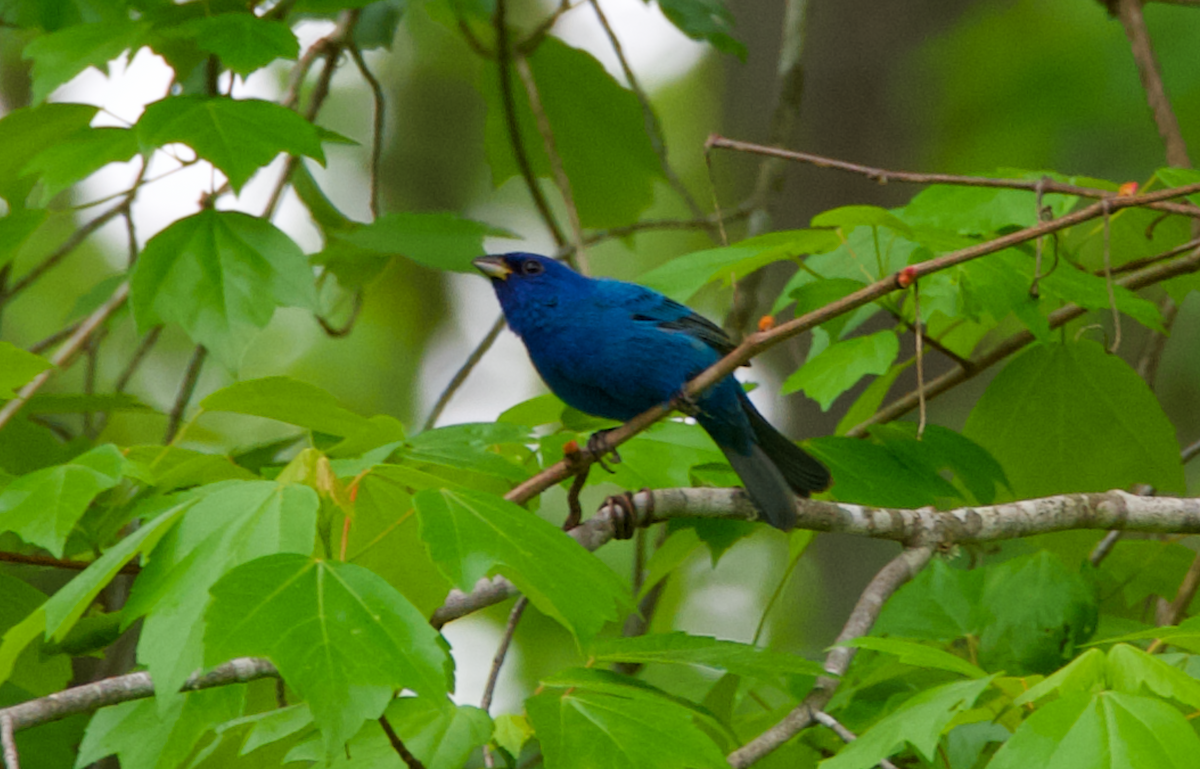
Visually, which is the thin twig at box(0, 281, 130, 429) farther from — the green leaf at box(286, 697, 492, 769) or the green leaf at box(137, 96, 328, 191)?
the green leaf at box(286, 697, 492, 769)

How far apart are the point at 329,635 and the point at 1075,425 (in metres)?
2.53

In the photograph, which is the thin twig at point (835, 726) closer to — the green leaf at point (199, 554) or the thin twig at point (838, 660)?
the thin twig at point (838, 660)

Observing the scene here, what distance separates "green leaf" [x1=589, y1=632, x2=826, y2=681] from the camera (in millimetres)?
2152

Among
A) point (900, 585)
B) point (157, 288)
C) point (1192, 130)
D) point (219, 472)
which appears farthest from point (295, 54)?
point (1192, 130)

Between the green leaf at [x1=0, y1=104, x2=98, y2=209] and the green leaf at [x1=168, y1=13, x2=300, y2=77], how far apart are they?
1.17 feet

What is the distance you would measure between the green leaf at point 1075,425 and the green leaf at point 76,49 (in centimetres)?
265

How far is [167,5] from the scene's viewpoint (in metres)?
3.28

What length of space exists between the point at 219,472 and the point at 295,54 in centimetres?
114

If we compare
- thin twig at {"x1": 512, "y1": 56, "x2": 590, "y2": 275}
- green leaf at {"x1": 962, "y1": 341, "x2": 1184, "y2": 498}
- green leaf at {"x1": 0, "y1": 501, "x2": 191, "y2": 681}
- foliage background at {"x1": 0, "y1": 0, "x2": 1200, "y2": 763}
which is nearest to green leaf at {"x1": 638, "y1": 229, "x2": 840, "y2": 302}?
green leaf at {"x1": 962, "y1": 341, "x2": 1184, "y2": 498}

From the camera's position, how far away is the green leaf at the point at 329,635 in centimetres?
166

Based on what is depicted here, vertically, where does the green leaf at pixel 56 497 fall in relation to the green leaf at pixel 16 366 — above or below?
below

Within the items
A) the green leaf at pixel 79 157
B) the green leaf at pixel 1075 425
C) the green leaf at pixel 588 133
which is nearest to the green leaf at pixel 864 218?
the green leaf at pixel 1075 425

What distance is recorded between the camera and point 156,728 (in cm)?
236

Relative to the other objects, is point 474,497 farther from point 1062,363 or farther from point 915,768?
point 1062,363
